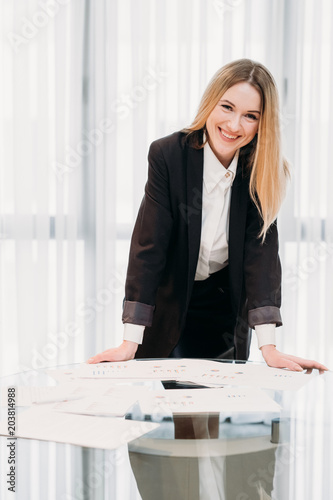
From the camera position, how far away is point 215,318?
6.12ft

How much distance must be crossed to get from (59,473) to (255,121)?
120 cm

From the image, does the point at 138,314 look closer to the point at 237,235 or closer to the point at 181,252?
the point at 181,252

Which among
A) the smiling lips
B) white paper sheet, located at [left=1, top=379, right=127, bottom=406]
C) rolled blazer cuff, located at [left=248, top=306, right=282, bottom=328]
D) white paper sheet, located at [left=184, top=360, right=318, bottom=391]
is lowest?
white paper sheet, located at [left=184, top=360, right=318, bottom=391]

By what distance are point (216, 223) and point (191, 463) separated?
1022 mm

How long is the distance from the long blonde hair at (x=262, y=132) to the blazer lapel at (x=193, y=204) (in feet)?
0.17

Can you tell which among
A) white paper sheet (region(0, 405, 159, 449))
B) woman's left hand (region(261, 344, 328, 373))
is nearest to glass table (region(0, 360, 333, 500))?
white paper sheet (region(0, 405, 159, 449))

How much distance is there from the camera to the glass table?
0.76 metres

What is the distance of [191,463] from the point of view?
830mm

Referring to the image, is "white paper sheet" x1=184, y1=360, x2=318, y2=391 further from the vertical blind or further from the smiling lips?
the vertical blind

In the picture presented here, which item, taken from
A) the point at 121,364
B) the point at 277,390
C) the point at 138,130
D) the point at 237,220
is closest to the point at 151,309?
the point at 121,364

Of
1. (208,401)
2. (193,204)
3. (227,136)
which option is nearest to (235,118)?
(227,136)

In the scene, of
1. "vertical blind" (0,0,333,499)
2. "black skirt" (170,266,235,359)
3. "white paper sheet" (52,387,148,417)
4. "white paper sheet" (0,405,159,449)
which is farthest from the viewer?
"vertical blind" (0,0,333,499)

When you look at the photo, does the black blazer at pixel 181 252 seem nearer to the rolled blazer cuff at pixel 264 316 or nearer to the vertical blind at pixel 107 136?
the rolled blazer cuff at pixel 264 316

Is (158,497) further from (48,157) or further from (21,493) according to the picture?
(48,157)
